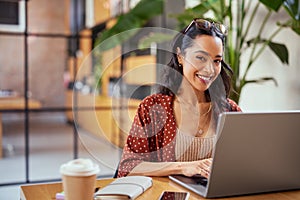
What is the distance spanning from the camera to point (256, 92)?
2869 mm

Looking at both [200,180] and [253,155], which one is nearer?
[253,155]

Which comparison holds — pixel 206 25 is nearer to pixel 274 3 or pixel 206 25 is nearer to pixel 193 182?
pixel 193 182

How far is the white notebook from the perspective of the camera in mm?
1085

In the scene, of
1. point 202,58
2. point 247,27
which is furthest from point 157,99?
point 247,27

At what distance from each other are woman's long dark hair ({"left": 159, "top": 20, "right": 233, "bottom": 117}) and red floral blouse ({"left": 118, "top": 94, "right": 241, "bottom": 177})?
0.21ft

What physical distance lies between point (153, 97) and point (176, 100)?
11 centimetres

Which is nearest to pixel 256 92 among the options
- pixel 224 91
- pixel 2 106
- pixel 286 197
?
pixel 224 91

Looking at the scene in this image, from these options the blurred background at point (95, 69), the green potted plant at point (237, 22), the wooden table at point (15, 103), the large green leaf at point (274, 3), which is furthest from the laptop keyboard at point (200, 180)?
the wooden table at point (15, 103)

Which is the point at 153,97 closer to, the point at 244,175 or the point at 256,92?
the point at 244,175

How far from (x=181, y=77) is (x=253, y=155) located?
412mm

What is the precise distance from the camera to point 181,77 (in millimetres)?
1431

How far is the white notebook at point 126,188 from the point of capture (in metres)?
1.09

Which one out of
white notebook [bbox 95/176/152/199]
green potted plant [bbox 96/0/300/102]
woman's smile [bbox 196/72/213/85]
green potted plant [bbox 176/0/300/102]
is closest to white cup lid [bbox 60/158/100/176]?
white notebook [bbox 95/176/152/199]

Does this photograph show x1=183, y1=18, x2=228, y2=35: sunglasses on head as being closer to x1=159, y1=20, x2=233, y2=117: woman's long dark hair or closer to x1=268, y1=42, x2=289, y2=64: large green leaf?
x1=159, y1=20, x2=233, y2=117: woman's long dark hair
